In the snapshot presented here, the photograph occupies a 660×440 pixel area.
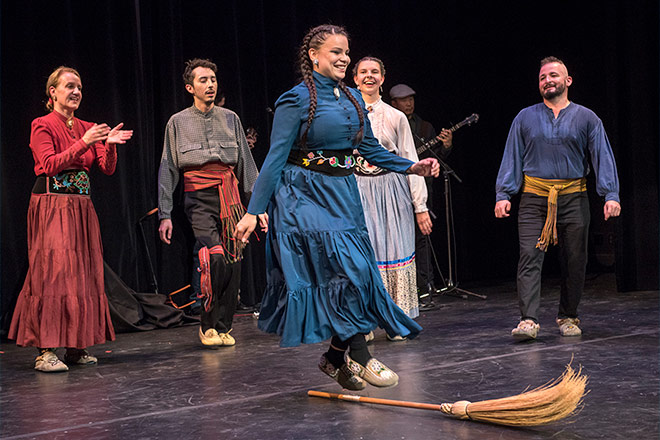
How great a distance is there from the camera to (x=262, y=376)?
388 centimetres

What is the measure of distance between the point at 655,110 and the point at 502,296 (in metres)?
2.16

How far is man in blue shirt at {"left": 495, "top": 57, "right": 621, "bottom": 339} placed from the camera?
15.3ft

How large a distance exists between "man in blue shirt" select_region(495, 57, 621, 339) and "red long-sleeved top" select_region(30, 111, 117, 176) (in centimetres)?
239

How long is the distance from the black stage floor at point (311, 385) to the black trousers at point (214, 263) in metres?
0.21

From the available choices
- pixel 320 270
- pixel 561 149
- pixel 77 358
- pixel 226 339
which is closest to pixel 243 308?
pixel 226 339

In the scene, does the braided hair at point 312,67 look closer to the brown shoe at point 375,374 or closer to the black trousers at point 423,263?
the brown shoe at point 375,374

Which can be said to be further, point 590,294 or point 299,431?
point 590,294

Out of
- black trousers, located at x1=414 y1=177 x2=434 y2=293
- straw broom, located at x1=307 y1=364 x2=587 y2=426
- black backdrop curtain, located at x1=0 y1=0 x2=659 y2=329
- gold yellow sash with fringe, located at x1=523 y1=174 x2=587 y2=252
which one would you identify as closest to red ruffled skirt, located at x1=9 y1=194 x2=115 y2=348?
black backdrop curtain, located at x1=0 y1=0 x2=659 y2=329

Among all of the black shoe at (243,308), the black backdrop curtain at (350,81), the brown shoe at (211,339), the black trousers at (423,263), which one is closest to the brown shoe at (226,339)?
the brown shoe at (211,339)

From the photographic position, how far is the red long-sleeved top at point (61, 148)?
4.13 meters

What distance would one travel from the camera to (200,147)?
4.92 metres

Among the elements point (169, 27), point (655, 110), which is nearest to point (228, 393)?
point (169, 27)

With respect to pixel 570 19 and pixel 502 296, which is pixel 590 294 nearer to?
pixel 502 296

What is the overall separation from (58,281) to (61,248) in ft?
0.61
